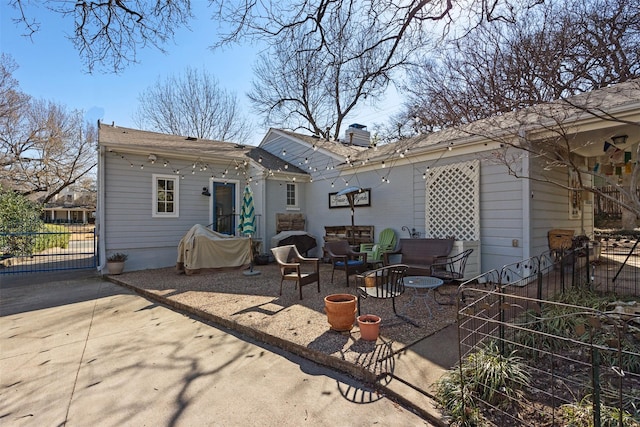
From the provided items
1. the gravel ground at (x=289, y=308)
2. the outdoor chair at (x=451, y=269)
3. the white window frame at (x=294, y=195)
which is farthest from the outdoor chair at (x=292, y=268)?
the white window frame at (x=294, y=195)

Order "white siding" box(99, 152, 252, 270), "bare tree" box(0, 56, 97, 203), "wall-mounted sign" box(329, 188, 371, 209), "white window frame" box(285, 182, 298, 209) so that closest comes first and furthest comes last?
"white siding" box(99, 152, 252, 270), "wall-mounted sign" box(329, 188, 371, 209), "white window frame" box(285, 182, 298, 209), "bare tree" box(0, 56, 97, 203)

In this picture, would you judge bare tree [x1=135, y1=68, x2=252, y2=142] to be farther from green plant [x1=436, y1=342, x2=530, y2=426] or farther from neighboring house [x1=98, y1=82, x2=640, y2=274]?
green plant [x1=436, y1=342, x2=530, y2=426]

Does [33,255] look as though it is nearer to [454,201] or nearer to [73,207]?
[454,201]

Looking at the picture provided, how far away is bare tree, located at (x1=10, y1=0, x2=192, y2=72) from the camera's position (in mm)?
4168

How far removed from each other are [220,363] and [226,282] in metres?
3.75

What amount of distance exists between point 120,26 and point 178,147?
522 cm

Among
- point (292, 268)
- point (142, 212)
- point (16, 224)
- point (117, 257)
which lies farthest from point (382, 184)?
point (16, 224)

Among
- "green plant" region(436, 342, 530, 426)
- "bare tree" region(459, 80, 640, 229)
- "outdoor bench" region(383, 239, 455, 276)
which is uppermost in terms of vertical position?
"bare tree" region(459, 80, 640, 229)

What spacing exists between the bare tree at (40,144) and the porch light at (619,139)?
71.4 feet

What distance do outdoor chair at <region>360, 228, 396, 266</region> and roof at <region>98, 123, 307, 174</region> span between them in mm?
3946

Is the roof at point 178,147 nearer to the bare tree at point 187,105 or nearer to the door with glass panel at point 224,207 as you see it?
the door with glass panel at point 224,207

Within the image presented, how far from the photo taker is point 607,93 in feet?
18.1

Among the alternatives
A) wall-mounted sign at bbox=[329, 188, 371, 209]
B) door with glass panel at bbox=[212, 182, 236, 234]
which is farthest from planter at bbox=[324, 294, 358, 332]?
door with glass panel at bbox=[212, 182, 236, 234]

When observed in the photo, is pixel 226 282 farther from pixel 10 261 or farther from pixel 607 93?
pixel 10 261
